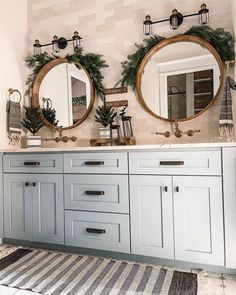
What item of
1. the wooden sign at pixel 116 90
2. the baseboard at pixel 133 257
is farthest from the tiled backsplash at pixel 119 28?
Answer: the baseboard at pixel 133 257

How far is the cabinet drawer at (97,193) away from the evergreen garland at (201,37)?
1028 mm

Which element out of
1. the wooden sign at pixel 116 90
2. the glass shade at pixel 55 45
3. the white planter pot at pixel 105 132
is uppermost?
the glass shade at pixel 55 45

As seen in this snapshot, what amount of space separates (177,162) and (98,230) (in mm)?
830

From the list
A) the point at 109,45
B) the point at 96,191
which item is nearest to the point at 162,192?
the point at 96,191

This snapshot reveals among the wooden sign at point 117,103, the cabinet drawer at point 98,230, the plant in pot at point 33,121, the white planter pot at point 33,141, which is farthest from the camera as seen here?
the plant in pot at point 33,121

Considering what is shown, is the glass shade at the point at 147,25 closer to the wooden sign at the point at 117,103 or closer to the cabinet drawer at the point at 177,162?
the wooden sign at the point at 117,103

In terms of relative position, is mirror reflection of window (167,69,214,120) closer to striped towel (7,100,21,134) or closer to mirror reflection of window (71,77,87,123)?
mirror reflection of window (71,77,87,123)

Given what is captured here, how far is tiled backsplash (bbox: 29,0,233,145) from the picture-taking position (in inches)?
95.3

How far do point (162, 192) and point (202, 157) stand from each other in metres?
0.38

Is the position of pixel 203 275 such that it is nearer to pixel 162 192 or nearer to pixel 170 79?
pixel 162 192

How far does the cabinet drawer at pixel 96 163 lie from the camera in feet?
6.92

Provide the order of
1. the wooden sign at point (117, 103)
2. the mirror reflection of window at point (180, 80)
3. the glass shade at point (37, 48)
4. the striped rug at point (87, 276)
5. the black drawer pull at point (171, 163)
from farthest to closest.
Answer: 1. the glass shade at point (37, 48)
2. the wooden sign at point (117, 103)
3. the mirror reflection of window at point (180, 80)
4. the black drawer pull at point (171, 163)
5. the striped rug at point (87, 276)

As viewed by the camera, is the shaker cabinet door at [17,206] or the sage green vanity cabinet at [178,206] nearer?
the sage green vanity cabinet at [178,206]

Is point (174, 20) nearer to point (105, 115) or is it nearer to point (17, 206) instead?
point (105, 115)
